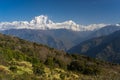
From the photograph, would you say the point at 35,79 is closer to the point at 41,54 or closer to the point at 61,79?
the point at 61,79

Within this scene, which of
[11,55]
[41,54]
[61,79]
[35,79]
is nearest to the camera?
[35,79]

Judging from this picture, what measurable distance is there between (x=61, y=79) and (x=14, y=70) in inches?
191

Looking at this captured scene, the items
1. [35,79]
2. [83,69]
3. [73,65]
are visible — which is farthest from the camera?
[73,65]

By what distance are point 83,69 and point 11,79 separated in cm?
3568

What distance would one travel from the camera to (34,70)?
30297 mm

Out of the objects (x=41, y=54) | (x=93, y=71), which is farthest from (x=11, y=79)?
(x=41, y=54)

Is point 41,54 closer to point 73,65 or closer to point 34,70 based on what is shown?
point 73,65

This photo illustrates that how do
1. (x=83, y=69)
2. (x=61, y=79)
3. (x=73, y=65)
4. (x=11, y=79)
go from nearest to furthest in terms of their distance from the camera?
(x=11, y=79) → (x=61, y=79) → (x=83, y=69) → (x=73, y=65)

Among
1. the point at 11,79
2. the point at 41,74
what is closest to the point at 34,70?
the point at 41,74

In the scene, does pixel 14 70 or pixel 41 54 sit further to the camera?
pixel 41 54

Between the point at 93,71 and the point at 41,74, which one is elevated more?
the point at 41,74

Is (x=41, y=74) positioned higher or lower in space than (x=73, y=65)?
higher

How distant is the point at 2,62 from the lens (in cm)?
2995

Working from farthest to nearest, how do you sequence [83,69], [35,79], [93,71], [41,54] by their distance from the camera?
[41,54] < [83,69] < [93,71] < [35,79]
